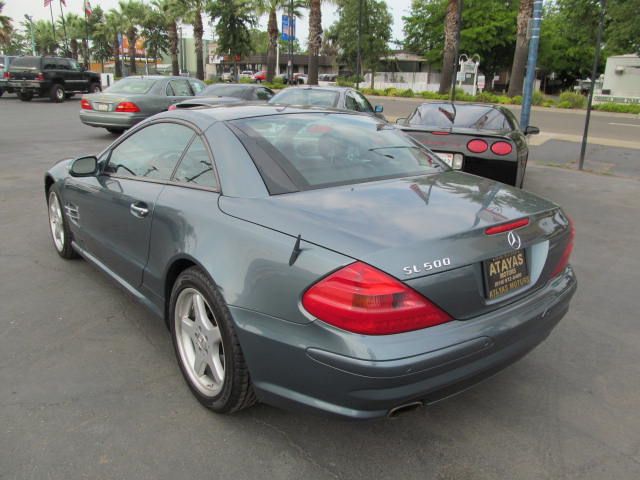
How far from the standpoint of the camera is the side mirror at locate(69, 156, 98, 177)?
377cm

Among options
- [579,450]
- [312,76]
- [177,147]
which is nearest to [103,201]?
[177,147]

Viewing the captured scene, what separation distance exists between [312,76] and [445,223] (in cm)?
3285

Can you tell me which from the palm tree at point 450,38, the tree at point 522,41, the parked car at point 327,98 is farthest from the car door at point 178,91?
the tree at point 522,41

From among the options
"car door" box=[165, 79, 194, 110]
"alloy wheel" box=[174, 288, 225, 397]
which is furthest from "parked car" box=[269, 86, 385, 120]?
"alloy wheel" box=[174, 288, 225, 397]

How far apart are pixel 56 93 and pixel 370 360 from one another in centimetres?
2704

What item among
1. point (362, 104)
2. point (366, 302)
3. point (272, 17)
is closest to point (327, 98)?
point (362, 104)

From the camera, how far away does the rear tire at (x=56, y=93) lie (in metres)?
24.7

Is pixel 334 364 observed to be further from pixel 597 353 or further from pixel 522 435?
pixel 597 353

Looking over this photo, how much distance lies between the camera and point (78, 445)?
2.48 meters

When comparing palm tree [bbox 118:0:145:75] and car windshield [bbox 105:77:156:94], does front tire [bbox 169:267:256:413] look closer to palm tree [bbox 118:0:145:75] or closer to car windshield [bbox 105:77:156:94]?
car windshield [bbox 105:77:156:94]

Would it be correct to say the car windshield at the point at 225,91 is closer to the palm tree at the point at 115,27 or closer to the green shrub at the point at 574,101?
the green shrub at the point at 574,101

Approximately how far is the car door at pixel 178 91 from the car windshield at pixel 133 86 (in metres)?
0.47

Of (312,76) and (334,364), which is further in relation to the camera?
(312,76)

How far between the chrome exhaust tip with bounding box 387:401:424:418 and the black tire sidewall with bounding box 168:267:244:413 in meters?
0.73
